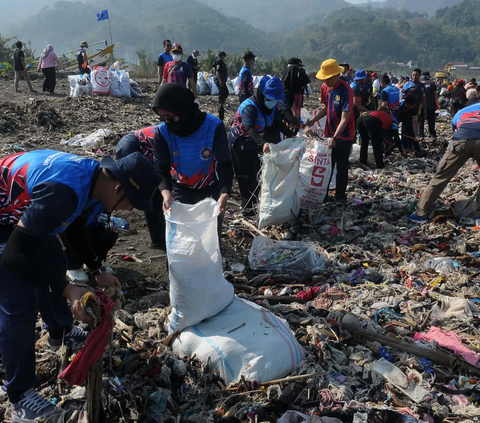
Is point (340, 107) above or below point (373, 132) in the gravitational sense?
above

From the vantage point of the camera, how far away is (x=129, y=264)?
427 cm

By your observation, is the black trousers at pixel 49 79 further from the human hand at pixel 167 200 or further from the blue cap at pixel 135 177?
the blue cap at pixel 135 177

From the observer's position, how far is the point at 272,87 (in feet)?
15.9

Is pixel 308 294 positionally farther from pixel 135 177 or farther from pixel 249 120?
pixel 249 120

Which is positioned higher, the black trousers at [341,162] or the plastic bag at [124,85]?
the plastic bag at [124,85]

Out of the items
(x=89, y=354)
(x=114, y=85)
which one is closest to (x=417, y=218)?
(x=89, y=354)

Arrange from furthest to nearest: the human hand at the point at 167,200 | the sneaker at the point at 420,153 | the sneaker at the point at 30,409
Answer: the sneaker at the point at 420,153
the human hand at the point at 167,200
the sneaker at the point at 30,409

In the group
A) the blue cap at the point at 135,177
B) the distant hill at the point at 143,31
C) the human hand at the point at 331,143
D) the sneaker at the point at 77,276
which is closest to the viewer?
the blue cap at the point at 135,177

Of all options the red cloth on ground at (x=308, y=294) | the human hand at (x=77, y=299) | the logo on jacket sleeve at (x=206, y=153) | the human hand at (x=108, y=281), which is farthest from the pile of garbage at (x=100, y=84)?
the human hand at (x=77, y=299)

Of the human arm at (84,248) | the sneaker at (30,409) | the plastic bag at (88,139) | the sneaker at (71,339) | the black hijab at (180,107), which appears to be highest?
the black hijab at (180,107)

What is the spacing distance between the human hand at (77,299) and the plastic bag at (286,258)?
237cm

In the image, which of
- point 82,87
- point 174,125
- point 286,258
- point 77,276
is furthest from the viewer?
point 82,87

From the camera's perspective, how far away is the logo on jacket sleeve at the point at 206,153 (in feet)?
11.5

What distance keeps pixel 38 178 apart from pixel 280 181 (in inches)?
126
